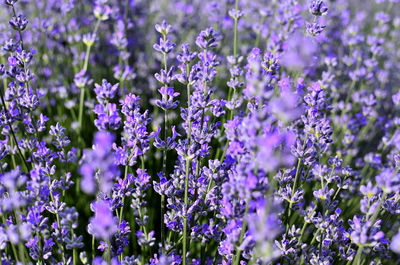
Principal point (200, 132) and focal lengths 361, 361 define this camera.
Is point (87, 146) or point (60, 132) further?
point (87, 146)

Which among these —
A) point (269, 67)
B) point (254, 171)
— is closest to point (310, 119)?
point (269, 67)

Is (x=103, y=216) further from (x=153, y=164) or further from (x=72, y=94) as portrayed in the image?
(x=72, y=94)

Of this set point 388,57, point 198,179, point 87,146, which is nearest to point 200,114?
point 198,179

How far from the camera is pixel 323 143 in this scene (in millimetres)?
1993

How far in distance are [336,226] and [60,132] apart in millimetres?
1523

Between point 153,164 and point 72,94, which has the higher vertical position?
point 72,94

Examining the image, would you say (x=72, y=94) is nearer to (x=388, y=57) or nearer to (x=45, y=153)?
(x=45, y=153)

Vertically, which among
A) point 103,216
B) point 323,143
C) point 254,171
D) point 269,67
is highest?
point 269,67

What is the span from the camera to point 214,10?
3.74 m

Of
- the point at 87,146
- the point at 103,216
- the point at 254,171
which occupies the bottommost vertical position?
the point at 103,216

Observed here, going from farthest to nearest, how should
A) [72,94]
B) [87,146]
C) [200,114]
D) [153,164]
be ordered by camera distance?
[72,94]
[87,146]
[153,164]
[200,114]

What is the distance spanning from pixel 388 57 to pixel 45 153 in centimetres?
476

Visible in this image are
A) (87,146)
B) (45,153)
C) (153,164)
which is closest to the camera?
(45,153)

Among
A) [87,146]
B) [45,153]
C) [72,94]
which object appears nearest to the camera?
[45,153]
